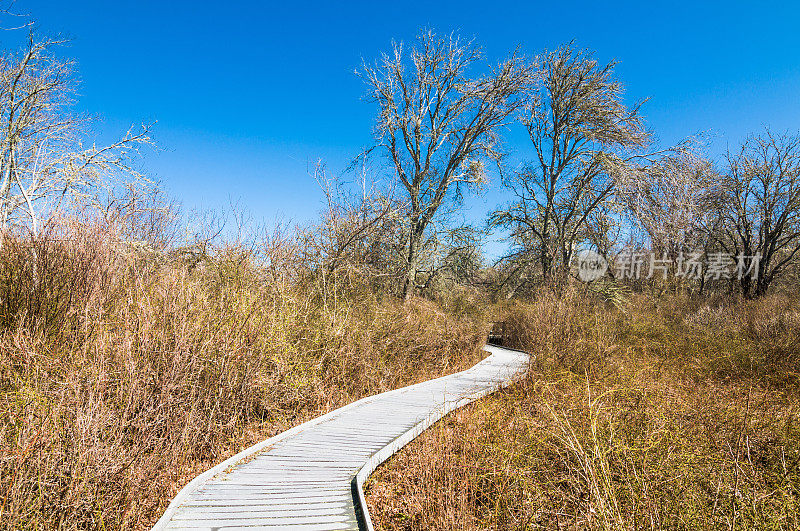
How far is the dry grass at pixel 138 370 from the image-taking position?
3643 millimetres

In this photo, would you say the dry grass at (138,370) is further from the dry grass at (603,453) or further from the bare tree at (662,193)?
the bare tree at (662,193)

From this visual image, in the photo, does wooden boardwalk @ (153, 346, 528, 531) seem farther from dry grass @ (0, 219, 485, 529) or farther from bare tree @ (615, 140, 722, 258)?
bare tree @ (615, 140, 722, 258)

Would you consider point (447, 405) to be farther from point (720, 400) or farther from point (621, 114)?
point (621, 114)

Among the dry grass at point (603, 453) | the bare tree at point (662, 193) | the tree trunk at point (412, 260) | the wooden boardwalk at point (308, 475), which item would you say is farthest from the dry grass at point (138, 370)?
the bare tree at point (662, 193)

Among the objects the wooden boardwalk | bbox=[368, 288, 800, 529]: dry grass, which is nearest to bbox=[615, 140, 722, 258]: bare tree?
bbox=[368, 288, 800, 529]: dry grass

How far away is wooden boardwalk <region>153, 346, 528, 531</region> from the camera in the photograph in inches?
146

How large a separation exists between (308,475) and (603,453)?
307 cm

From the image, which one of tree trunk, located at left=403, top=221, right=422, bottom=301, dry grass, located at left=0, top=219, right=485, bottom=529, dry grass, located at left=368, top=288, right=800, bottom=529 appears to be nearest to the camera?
dry grass, located at left=368, top=288, right=800, bottom=529

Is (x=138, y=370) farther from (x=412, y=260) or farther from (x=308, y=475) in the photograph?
→ (x=412, y=260)

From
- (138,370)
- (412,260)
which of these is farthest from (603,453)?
(412,260)

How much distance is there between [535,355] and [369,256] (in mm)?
Answer: 5581

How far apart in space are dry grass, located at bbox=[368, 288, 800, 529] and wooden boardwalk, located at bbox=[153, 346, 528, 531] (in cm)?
46

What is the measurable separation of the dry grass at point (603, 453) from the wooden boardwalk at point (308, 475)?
0.46 m

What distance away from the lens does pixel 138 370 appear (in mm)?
4680
